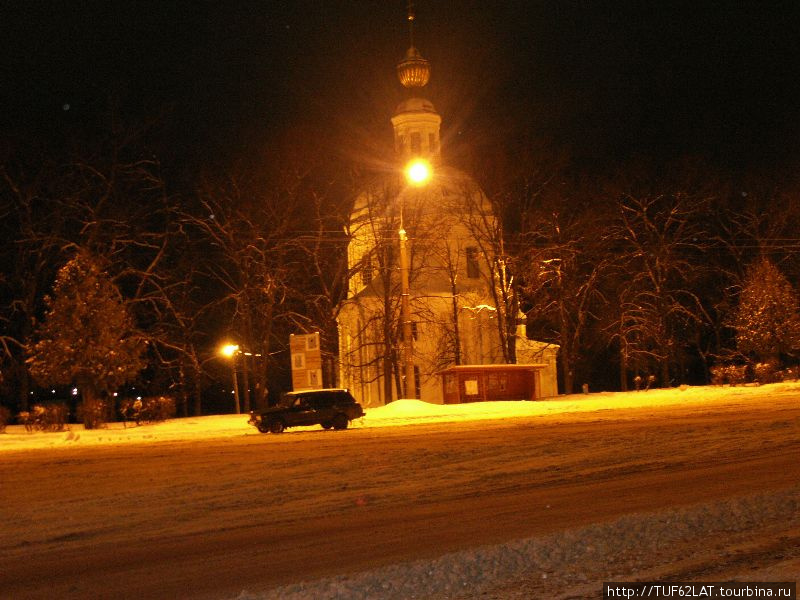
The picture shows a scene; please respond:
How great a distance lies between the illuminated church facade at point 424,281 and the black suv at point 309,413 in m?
19.4

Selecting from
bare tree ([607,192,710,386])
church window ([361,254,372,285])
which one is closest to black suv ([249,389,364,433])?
church window ([361,254,372,285])

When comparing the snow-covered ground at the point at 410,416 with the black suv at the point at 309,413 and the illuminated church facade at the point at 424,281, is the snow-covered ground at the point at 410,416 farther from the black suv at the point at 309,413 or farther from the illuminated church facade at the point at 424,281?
the illuminated church facade at the point at 424,281

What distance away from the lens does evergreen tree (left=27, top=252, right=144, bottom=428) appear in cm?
4134

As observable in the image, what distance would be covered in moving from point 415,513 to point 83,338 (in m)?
29.9

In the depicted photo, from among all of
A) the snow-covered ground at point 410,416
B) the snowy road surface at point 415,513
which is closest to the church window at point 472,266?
the snow-covered ground at point 410,416

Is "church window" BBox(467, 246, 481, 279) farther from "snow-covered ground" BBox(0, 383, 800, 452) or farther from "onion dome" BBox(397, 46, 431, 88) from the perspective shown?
"snow-covered ground" BBox(0, 383, 800, 452)

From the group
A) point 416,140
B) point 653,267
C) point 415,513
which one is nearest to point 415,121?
point 416,140

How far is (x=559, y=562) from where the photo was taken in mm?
10258

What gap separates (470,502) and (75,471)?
35.2 ft

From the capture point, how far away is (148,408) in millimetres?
42750

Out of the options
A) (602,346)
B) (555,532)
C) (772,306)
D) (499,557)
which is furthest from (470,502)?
(602,346)

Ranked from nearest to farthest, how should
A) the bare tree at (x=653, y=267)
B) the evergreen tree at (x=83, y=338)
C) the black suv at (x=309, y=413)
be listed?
1. the black suv at (x=309, y=413)
2. the evergreen tree at (x=83, y=338)
3. the bare tree at (x=653, y=267)

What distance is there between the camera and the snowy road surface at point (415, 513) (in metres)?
10.1

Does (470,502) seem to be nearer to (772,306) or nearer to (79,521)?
(79,521)
